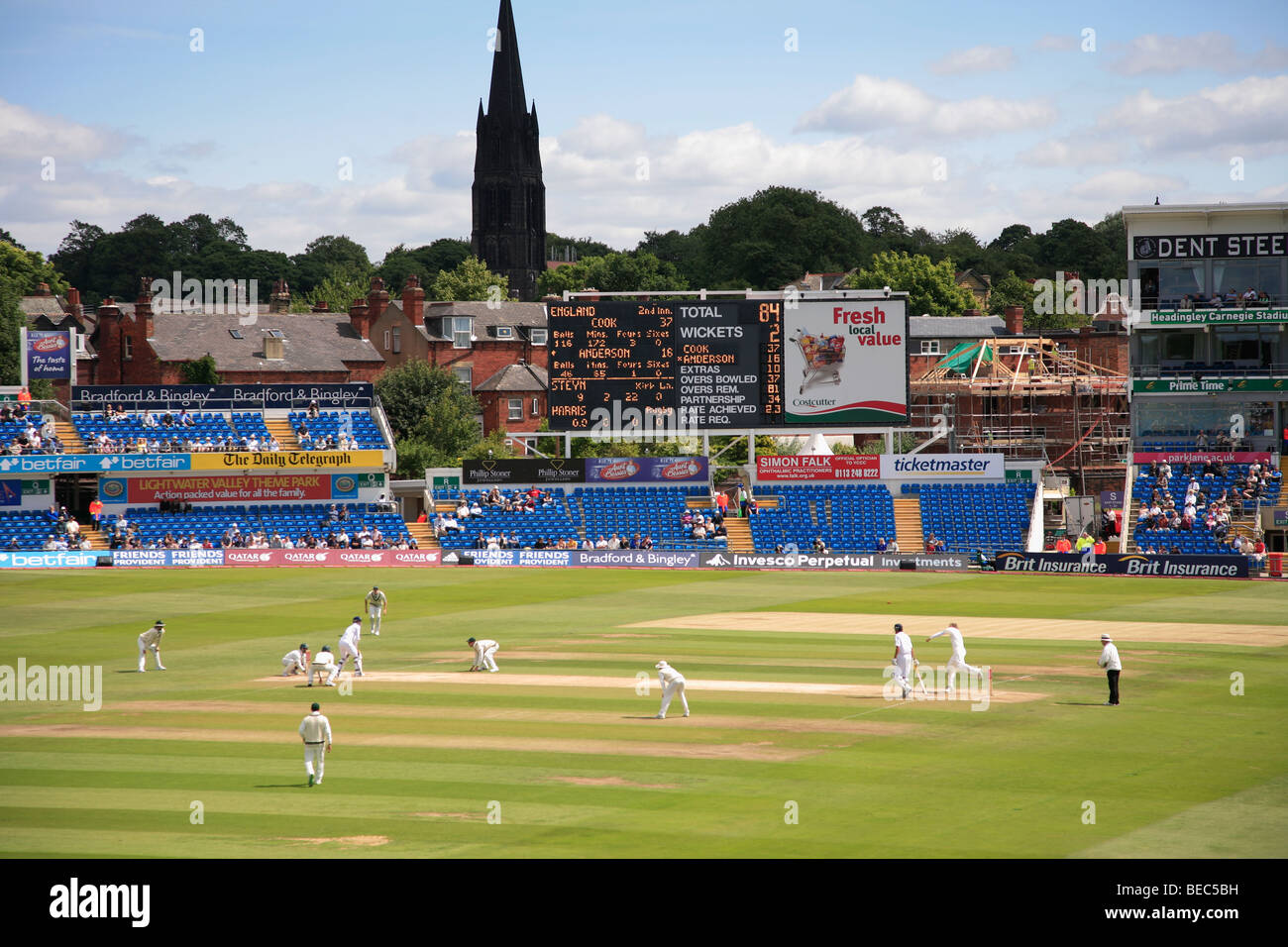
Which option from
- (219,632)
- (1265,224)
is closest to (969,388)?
(1265,224)

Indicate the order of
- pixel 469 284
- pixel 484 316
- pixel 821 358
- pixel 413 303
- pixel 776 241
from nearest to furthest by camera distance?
pixel 821 358 < pixel 413 303 < pixel 484 316 < pixel 469 284 < pixel 776 241

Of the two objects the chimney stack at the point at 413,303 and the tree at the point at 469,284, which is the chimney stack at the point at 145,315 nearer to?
the chimney stack at the point at 413,303

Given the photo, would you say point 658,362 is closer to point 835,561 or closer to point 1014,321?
point 835,561

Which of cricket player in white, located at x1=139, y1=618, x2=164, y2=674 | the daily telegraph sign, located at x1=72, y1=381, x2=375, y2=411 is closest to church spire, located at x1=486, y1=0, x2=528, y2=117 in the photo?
the daily telegraph sign, located at x1=72, y1=381, x2=375, y2=411

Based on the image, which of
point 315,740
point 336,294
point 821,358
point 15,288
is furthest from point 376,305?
point 315,740

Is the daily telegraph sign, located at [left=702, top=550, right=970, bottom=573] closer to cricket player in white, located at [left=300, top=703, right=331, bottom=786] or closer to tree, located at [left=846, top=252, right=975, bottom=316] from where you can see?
cricket player in white, located at [left=300, top=703, right=331, bottom=786]

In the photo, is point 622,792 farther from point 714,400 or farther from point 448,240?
point 448,240
